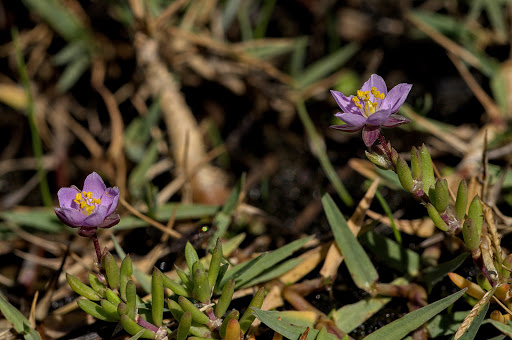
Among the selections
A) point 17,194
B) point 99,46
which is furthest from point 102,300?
point 99,46

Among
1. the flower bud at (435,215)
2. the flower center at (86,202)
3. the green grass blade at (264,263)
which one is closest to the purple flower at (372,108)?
the flower bud at (435,215)

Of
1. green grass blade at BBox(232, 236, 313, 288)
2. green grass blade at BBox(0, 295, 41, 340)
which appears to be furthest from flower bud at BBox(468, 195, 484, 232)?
green grass blade at BBox(0, 295, 41, 340)

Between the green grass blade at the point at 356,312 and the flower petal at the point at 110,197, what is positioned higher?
the flower petal at the point at 110,197

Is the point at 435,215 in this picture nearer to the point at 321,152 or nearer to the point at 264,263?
the point at 264,263

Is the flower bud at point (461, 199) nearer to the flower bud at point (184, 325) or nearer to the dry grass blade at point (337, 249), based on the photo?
the dry grass blade at point (337, 249)

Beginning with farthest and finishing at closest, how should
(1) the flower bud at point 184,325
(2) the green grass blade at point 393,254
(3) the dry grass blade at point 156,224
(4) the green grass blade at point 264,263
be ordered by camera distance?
1. (3) the dry grass blade at point 156,224
2. (2) the green grass blade at point 393,254
3. (4) the green grass blade at point 264,263
4. (1) the flower bud at point 184,325

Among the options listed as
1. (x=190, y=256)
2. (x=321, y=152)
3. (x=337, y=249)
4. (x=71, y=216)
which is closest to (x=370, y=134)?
(x=337, y=249)

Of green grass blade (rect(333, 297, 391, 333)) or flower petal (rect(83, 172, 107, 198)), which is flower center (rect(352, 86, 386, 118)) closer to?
green grass blade (rect(333, 297, 391, 333))

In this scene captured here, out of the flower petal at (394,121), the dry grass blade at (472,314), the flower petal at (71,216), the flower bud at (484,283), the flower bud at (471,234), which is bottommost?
the dry grass blade at (472,314)
